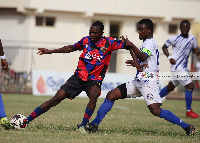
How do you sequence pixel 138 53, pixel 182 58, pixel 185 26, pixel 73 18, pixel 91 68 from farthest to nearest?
pixel 73 18, pixel 182 58, pixel 185 26, pixel 91 68, pixel 138 53

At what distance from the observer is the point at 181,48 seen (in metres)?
12.1

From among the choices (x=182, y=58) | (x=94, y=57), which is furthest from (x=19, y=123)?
(x=182, y=58)

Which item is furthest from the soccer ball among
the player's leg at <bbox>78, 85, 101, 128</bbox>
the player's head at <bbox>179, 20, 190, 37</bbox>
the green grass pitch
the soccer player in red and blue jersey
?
the player's head at <bbox>179, 20, 190, 37</bbox>

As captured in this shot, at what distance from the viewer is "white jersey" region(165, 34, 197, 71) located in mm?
12008

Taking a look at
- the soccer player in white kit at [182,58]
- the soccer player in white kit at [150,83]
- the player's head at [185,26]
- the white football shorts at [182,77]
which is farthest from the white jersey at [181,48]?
the soccer player in white kit at [150,83]

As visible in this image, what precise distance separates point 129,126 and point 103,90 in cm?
950

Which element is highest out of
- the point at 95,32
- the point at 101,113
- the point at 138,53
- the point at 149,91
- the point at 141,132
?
the point at 95,32

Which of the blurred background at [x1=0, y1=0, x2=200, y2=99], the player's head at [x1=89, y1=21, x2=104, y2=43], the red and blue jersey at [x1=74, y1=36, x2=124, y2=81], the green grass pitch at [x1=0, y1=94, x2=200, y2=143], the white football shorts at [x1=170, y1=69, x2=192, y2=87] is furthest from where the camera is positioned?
the blurred background at [x1=0, y1=0, x2=200, y2=99]

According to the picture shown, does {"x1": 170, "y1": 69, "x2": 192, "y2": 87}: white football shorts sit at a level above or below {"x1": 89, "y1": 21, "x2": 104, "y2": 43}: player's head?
below

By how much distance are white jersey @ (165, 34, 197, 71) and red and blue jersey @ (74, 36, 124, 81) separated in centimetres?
441

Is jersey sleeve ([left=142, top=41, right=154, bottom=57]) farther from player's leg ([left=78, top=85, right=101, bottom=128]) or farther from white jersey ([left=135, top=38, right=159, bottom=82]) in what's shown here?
player's leg ([left=78, top=85, right=101, bottom=128])

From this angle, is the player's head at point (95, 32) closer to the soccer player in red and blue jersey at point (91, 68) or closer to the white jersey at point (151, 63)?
the soccer player in red and blue jersey at point (91, 68)

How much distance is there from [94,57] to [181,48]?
471cm

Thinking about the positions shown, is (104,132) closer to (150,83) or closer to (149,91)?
(149,91)
